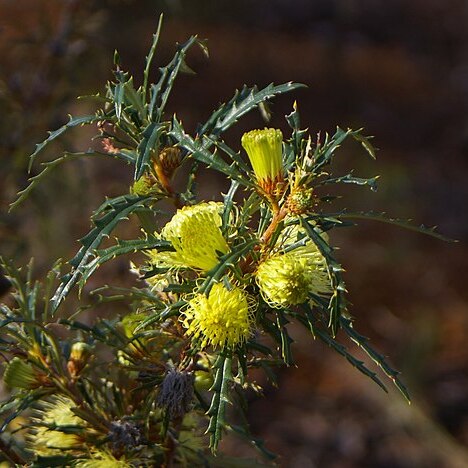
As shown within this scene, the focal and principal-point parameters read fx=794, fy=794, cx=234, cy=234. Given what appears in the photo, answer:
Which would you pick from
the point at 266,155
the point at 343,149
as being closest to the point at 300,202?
the point at 266,155

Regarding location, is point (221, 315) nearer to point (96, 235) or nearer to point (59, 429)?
point (96, 235)

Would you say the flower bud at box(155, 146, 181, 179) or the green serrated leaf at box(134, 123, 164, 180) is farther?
the flower bud at box(155, 146, 181, 179)

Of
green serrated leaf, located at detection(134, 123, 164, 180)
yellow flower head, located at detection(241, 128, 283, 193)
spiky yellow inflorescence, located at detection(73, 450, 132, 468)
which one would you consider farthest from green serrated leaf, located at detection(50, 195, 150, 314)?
spiky yellow inflorescence, located at detection(73, 450, 132, 468)

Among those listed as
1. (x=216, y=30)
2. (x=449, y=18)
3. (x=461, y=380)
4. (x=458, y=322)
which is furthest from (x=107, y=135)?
(x=449, y=18)

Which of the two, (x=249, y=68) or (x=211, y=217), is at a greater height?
(x=211, y=217)

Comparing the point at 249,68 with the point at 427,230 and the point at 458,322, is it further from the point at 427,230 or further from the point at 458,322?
the point at 427,230

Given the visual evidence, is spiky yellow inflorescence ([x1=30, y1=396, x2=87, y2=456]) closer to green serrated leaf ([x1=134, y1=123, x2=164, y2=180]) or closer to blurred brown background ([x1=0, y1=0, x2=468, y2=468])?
green serrated leaf ([x1=134, y1=123, x2=164, y2=180])
